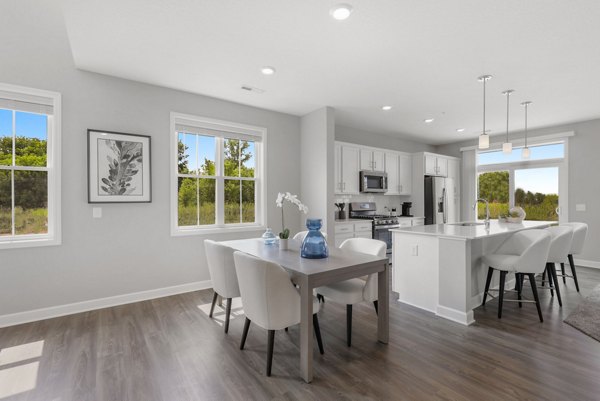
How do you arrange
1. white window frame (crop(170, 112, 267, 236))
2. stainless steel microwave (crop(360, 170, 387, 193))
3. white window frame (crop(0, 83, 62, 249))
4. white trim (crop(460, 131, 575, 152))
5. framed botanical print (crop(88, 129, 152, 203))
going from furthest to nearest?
stainless steel microwave (crop(360, 170, 387, 193)) < white trim (crop(460, 131, 575, 152)) < white window frame (crop(170, 112, 267, 236)) < framed botanical print (crop(88, 129, 152, 203)) < white window frame (crop(0, 83, 62, 249))

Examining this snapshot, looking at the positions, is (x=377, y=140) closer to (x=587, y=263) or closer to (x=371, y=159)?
(x=371, y=159)

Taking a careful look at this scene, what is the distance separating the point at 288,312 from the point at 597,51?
3.70 m

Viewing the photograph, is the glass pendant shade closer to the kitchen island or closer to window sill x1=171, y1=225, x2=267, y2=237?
the kitchen island

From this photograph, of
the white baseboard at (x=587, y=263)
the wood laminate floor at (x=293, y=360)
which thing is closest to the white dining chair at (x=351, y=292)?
the wood laminate floor at (x=293, y=360)

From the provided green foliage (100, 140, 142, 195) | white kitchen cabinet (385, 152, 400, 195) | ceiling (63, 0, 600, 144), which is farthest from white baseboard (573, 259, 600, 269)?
green foliage (100, 140, 142, 195)

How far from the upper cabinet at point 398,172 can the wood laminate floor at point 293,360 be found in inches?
136

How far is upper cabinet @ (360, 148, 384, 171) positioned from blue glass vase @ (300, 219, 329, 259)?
3456 mm

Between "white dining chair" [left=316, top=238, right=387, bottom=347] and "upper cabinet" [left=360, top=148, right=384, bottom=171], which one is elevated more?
"upper cabinet" [left=360, top=148, right=384, bottom=171]

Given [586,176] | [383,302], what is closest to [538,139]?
[586,176]

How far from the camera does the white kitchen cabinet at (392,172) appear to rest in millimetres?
6059

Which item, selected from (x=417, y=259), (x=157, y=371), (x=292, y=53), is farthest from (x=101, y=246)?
(x=417, y=259)

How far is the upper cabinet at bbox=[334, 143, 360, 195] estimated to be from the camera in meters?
5.23

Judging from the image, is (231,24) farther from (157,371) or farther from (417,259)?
(417,259)

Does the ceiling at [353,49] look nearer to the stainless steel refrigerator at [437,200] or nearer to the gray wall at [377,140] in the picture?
the gray wall at [377,140]
